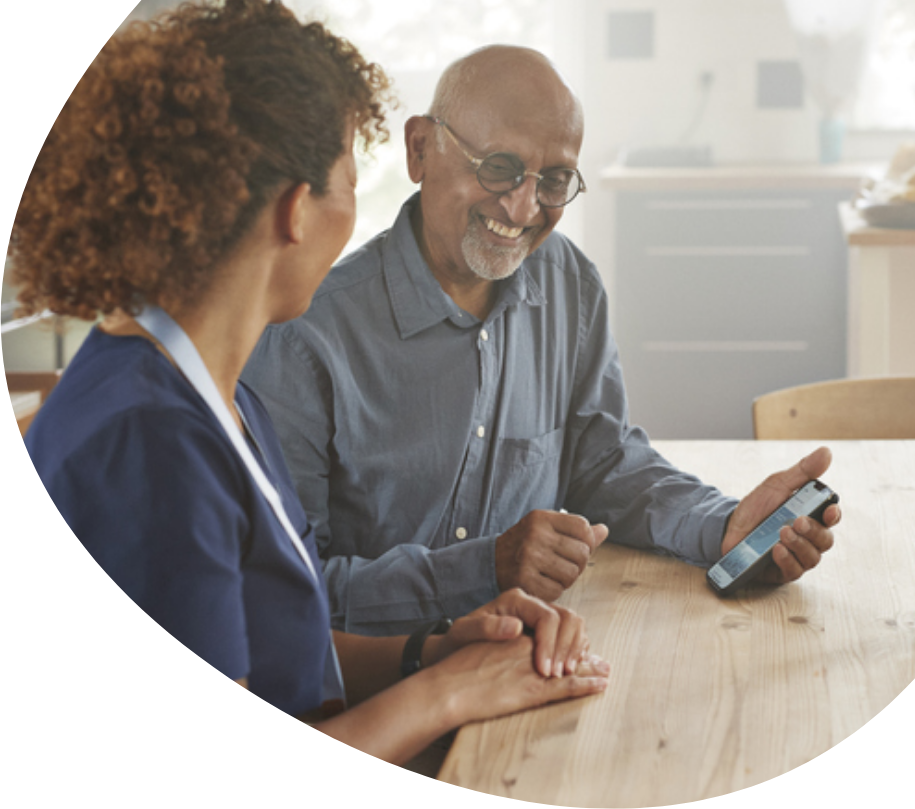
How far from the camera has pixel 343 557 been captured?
42.9 inches

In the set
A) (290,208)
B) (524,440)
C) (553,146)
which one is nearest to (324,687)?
(290,208)

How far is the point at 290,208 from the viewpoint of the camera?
2.28ft

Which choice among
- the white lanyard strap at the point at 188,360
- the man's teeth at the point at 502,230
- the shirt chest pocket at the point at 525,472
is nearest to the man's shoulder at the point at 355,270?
the man's teeth at the point at 502,230

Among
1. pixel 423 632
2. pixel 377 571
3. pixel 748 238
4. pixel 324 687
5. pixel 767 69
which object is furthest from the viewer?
pixel 767 69

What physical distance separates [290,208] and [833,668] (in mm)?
539

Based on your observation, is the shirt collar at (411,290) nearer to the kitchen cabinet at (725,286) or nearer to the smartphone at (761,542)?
the smartphone at (761,542)

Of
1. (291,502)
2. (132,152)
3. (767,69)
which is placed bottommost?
(291,502)

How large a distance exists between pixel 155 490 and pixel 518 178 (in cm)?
64

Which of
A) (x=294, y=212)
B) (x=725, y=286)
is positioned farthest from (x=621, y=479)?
(x=725, y=286)

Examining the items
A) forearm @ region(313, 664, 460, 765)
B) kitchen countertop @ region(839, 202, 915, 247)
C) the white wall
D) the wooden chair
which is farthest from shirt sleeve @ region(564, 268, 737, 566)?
the white wall

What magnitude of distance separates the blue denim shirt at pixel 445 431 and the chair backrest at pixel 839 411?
0.47 metres

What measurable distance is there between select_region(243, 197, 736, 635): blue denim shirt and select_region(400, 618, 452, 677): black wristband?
0.10m

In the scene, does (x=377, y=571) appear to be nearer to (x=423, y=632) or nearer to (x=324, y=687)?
(x=423, y=632)

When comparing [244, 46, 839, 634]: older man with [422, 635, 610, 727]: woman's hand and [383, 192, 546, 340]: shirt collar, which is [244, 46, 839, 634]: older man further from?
[422, 635, 610, 727]: woman's hand
